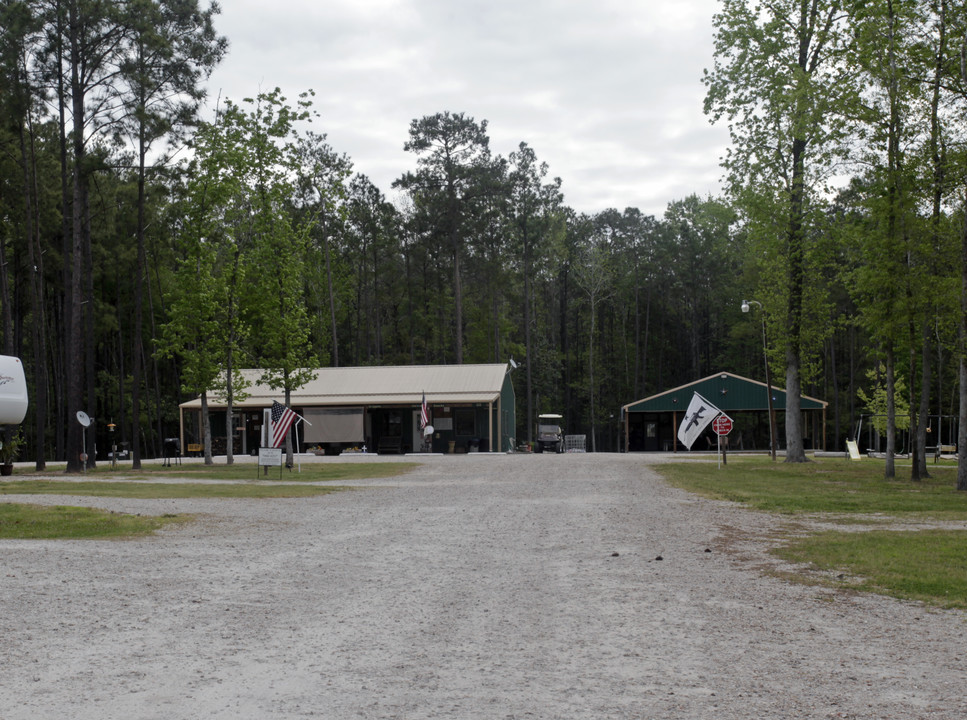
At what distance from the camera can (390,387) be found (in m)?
46.6

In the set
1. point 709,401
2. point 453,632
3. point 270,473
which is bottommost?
point 270,473

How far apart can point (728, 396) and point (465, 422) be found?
46.7ft

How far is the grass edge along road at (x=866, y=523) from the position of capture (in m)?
7.91

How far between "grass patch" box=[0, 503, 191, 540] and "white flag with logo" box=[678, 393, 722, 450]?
16.7 m

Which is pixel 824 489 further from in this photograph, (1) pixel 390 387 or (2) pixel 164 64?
(1) pixel 390 387

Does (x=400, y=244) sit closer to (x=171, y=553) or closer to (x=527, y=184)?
(x=527, y=184)

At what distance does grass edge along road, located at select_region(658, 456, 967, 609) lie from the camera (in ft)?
25.9

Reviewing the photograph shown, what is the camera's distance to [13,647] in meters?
5.57

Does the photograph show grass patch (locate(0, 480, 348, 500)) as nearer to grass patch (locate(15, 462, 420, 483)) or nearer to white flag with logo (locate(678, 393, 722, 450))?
grass patch (locate(15, 462, 420, 483))

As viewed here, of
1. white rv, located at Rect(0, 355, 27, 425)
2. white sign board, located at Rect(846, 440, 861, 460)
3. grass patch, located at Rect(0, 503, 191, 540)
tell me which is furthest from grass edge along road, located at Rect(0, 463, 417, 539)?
white sign board, located at Rect(846, 440, 861, 460)

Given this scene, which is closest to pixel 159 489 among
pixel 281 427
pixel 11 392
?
pixel 11 392

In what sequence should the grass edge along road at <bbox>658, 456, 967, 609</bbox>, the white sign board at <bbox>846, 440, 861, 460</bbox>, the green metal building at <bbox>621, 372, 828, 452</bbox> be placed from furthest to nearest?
the green metal building at <bbox>621, 372, 828, 452</bbox>, the white sign board at <bbox>846, 440, 861, 460</bbox>, the grass edge along road at <bbox>658, 456, 967, 609</bbox>

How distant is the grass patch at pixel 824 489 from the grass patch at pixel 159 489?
8099 millimetres

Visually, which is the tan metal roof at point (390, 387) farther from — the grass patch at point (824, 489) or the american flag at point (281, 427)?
the grass patch at point (824, 489)
